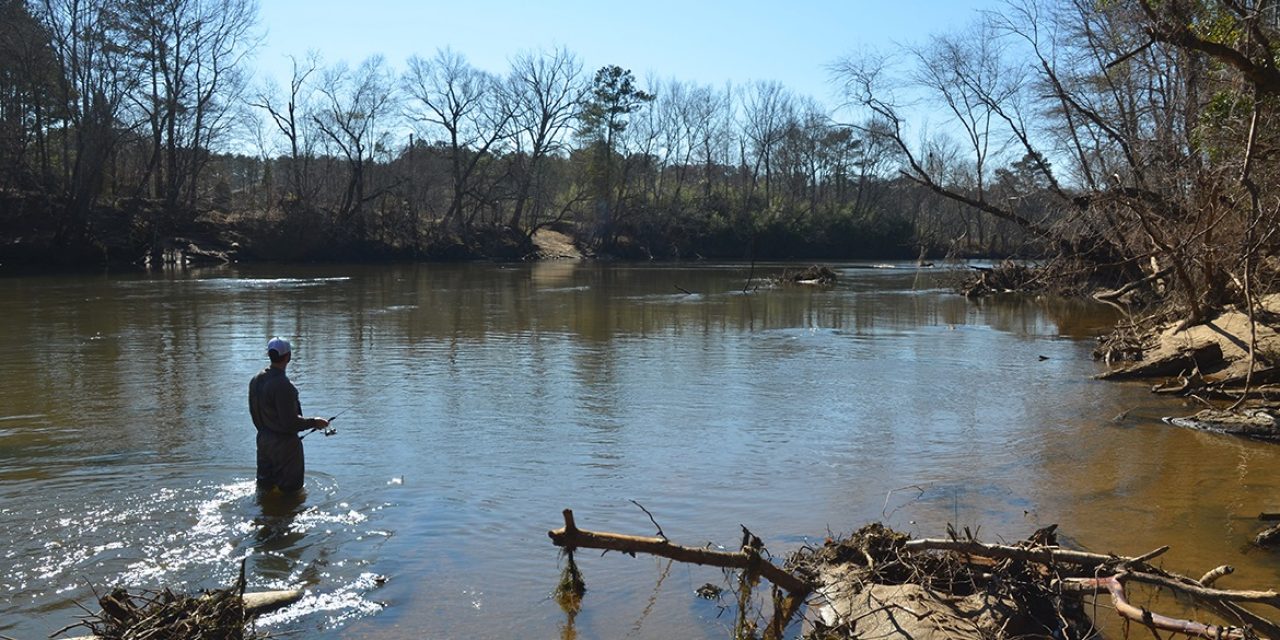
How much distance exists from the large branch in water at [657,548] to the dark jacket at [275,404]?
3.79 m

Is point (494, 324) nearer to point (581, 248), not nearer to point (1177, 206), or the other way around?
point (1177, 206)

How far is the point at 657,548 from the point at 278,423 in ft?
14.3

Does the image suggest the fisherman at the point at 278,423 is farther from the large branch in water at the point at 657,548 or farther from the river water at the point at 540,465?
the large branch in water at the point at 657,548

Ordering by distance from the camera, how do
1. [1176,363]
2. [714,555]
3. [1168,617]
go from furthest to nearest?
[1176,363] → [714,555] → [1168,617]

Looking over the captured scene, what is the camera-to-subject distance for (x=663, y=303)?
32.2 m

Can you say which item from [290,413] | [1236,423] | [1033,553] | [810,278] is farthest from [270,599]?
[810,278]

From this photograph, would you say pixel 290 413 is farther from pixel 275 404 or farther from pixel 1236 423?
pixel 1236 423

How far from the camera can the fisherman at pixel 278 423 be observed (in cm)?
845

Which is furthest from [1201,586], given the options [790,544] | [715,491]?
[715,491]

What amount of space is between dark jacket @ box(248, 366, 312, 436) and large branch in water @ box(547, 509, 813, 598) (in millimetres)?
3794

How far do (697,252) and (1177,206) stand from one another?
6331 centimetres

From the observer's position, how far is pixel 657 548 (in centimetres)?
557

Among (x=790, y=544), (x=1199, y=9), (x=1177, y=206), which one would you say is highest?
(x=1199, y=9)

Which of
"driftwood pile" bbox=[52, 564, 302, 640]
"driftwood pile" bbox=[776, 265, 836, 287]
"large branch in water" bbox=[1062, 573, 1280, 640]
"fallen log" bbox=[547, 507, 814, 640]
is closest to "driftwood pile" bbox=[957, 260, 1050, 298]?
"driftwood pile" bbox=[776, 265, 836, 287]
